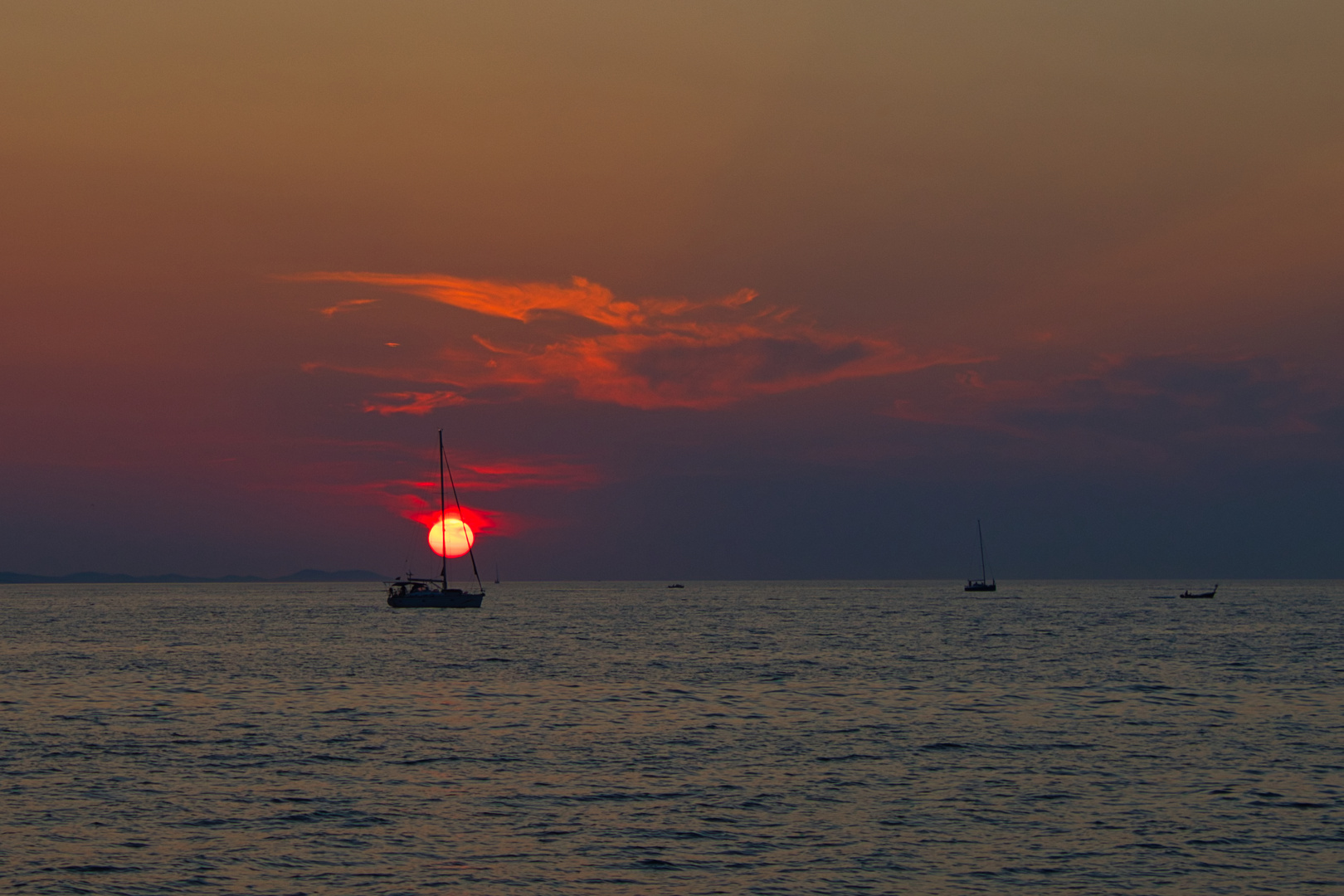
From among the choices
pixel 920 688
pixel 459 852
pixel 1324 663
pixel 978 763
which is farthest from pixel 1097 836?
pixel 1324 663

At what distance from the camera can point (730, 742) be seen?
44094 mm

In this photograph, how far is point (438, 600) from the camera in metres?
168

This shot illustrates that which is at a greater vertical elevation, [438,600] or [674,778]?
[674,778]

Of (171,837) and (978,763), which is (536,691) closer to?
(978,763)

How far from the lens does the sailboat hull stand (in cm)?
16612

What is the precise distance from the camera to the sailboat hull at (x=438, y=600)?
166 metres

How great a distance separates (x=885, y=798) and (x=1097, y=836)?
20.9 feet

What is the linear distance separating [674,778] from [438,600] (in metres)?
136

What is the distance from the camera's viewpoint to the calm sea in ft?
85.7

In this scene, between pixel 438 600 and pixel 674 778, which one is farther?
pixel 438 600

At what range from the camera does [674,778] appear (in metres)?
36.6

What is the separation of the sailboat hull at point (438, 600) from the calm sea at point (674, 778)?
85.0m

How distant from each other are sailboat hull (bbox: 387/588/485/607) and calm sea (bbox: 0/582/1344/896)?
84953mm

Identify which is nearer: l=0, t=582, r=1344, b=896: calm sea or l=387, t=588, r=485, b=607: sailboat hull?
l=0, t=582, r=1344, b=896: calm sea
